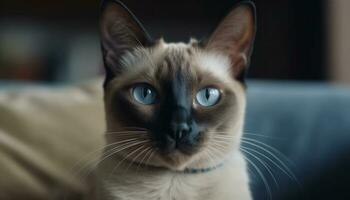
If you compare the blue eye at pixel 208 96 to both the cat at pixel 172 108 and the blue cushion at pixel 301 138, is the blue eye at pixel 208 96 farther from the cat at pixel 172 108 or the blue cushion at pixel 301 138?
the blue cushion at pixel 301 138

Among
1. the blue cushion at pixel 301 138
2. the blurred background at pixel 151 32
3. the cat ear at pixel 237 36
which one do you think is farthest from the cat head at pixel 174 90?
the blurred background at pixel 151 32

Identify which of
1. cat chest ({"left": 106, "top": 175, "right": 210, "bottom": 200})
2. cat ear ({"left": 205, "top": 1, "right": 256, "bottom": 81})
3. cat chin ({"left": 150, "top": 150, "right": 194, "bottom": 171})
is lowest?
cat chest ({"left": 106, "top": 175, "right": 210, "bottom": 200})

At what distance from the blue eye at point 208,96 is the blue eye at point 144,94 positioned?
73mm

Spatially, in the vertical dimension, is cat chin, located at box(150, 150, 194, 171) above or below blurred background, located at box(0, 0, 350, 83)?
below

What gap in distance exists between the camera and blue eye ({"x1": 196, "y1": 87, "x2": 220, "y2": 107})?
870mm

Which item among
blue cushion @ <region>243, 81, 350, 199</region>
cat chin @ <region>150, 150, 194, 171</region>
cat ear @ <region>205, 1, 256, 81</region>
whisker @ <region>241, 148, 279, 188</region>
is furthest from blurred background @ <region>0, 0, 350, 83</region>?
cat chin @ <region>150, 150, 194, 171</region>

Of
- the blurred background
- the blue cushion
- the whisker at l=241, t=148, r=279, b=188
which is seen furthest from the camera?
the blurred background

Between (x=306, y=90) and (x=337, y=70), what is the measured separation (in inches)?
45.8

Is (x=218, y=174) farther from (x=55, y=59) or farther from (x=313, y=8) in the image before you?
(x=55, y=59)

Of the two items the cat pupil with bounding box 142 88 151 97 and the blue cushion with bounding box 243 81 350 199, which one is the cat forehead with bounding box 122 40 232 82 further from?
the blue cushion with bounding box 243 81 350 199

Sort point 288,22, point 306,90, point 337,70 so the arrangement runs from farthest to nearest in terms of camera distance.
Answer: point 288,22
point 337,70
point 306,90

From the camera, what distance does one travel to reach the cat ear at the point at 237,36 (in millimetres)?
909

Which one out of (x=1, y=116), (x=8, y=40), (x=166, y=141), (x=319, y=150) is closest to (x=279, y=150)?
(x=319, y=150)

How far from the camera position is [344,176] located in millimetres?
1117
